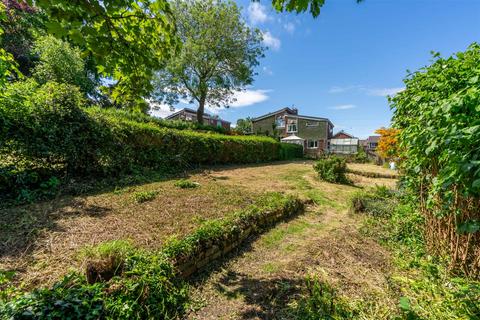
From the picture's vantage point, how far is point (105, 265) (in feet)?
6.62

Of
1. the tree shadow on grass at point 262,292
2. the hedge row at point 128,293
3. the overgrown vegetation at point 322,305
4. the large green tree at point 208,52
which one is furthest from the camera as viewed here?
the large green tree at point 208,52

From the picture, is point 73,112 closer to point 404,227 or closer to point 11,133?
point 11,133

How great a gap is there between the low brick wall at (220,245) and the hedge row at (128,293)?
0.02 metres

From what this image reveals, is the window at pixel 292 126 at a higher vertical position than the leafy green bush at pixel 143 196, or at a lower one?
higher

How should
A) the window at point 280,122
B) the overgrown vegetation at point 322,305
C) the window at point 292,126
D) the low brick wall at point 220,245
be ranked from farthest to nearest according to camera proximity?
the window at point 280,122 < the window at point 292,126 < the low brick wall at point 220,245 < the overgrown vegetation at point 322,305

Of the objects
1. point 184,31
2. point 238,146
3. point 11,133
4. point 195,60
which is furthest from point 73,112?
point 184,31

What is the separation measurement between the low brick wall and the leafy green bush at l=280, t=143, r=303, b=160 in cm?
1474

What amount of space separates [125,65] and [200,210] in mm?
2775

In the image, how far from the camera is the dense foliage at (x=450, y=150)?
5.83 feet

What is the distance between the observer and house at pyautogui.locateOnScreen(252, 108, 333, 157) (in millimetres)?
30438

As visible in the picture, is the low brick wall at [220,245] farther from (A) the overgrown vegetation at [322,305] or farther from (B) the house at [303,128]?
(B) the house at [303,128]

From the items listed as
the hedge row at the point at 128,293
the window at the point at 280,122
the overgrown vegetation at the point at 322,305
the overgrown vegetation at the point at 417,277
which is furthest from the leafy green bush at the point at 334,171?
the window at the point at 280,122

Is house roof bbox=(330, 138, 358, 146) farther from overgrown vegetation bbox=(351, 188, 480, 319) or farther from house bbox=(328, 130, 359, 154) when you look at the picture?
overgrown vegetation bbox=(351, 188, 480, 319)

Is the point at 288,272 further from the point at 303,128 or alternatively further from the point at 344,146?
the point at 344,146
